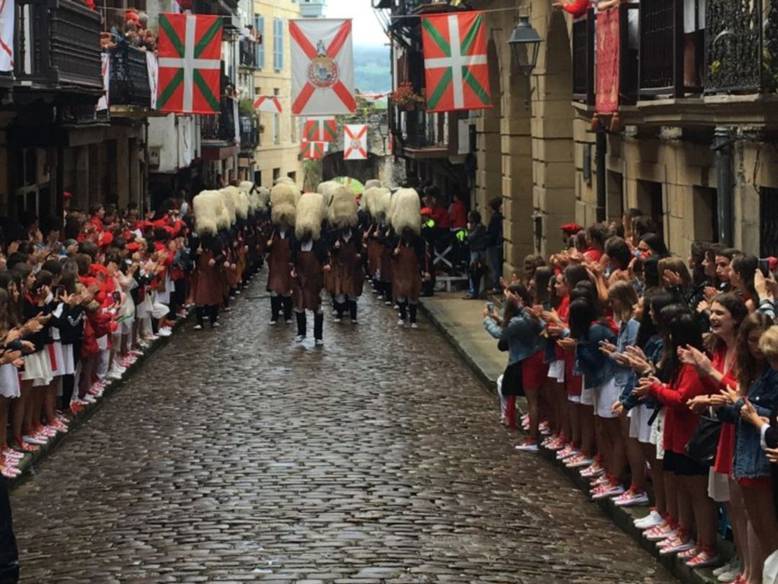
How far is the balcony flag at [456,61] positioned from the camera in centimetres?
2859

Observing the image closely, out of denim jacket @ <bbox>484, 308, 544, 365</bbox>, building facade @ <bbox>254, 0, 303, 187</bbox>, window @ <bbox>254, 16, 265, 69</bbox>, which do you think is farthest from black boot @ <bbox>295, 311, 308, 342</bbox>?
window @ <bbox>254, 16, 265, 69</bbox>

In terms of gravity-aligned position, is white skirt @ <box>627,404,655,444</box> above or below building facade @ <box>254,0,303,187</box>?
below

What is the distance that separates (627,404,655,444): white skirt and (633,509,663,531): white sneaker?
0.47 m

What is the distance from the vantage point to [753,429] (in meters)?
9.55

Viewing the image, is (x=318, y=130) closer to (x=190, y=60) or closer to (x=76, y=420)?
(x=190, y=60)

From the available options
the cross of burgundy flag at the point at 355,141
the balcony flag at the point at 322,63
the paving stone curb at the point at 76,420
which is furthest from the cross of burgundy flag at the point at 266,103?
the paving stone curb at the point at 76,420

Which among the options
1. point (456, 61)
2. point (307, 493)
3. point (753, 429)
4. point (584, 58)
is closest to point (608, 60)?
point (584, 58)

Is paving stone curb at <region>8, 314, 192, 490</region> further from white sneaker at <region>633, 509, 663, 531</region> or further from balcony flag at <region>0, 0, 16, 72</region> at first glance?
white sneaker at <region>633, 509, 663, 531</region>

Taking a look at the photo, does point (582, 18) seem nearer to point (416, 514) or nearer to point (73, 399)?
point (73, 399)

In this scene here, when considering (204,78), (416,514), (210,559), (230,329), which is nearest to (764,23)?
(416,514)

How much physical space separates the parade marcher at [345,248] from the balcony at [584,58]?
13.3ft

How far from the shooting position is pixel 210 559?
36.6 feet

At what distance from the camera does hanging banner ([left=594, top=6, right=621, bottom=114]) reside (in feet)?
69.9

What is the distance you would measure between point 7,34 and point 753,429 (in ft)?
36.9
